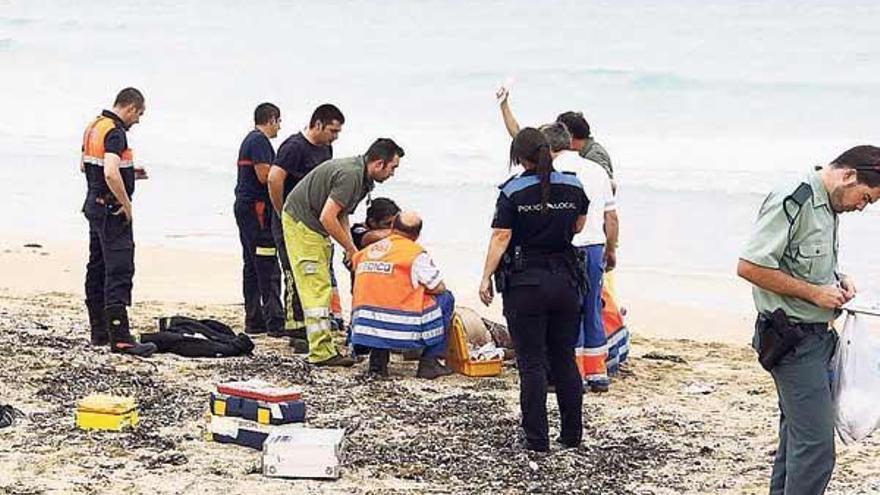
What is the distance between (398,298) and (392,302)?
0.13ft

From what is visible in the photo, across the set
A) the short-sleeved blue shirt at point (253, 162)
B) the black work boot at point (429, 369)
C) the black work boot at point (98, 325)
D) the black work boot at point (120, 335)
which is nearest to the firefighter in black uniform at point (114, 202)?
the black work boot at point (120, 335)

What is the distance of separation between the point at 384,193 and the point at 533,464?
12543mm

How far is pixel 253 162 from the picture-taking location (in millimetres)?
9531

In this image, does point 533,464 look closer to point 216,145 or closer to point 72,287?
point 72,287

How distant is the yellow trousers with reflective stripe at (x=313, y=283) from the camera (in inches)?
338

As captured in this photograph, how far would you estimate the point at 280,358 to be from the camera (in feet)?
28.9

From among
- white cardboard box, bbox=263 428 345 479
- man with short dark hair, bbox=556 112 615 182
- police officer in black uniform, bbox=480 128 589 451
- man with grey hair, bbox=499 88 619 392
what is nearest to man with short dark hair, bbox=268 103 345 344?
man with short dark hair, bbox=556 112 615 182

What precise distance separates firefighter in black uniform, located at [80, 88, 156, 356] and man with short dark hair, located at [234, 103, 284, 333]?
1143 millimetres

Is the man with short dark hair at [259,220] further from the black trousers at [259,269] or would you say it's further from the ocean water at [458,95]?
the ocean water at [458,95]

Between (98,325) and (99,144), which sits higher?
(99,144)

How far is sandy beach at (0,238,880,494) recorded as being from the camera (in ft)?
20.1

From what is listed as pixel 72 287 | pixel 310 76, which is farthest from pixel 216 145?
pixel 72 287

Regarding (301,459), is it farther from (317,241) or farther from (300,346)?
(300,346)

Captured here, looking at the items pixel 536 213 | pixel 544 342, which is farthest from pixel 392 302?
pixel 536 213
